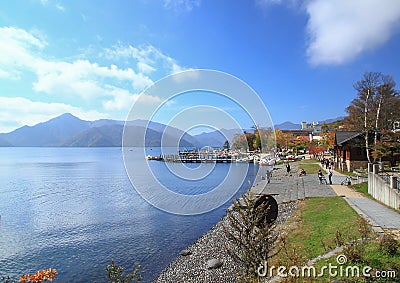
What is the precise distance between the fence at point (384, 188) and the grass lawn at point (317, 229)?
70.8 inches

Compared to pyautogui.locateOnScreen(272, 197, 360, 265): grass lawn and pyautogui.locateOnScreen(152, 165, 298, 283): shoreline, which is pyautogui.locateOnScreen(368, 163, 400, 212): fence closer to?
pyautogui.locateOnScreen(272, 197, 360, 265): grass lawn

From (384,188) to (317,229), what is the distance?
17.7 feet

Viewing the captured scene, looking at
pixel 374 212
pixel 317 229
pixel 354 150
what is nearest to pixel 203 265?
pixel 317 229

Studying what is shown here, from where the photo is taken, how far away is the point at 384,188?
13.8 meters

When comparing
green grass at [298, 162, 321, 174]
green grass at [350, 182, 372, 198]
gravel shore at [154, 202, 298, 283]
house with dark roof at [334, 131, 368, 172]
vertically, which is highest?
house with dark roof at [334, 131, 368, 172]

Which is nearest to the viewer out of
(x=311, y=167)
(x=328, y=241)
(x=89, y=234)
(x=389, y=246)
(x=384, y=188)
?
(x=389, y=246)

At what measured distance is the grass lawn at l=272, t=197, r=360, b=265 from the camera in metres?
8.35

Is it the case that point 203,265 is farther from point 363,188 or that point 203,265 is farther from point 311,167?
point 311,167

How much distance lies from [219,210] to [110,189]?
64.9ft

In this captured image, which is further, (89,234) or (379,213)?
(89,234)

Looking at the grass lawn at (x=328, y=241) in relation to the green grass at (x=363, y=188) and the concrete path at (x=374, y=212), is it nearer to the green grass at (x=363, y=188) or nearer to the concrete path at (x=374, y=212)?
the concrete path at (x=374, y=212)

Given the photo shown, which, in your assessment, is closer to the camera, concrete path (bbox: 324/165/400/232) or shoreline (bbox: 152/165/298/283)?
concrete path (bbox: 324/165/400/232)

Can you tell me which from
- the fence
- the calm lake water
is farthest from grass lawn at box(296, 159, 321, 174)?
the fence

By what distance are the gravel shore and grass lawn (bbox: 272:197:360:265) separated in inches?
70.8
